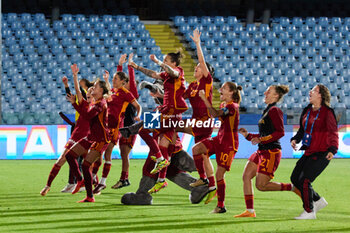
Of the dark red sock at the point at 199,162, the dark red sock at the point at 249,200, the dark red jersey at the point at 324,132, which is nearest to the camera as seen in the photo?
the dark red jersey at the point at 324,132

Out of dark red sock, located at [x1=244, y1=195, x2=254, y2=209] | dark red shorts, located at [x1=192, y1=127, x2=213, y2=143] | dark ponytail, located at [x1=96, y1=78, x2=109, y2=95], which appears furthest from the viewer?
dark ponytail, located at [x1=96, y1=78, x2=109, y2=95]

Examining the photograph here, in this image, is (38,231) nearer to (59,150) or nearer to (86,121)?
(86,121)

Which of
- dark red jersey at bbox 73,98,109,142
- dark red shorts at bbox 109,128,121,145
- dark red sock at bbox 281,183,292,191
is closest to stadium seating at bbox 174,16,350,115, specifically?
dark red shorts at bbox 109,128,121,145

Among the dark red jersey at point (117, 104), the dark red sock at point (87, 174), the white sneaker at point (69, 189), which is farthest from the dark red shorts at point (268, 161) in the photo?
the white sneaker at point (69, 189)

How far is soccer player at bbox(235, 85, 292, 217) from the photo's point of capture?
716 cm

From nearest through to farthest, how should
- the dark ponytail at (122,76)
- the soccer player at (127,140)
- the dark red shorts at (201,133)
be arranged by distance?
the dark red shorts at (201,133), the dark ponytail at (122,76), the soccer player at (127,140)

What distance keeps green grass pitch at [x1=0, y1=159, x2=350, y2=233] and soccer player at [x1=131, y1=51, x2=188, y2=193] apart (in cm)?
63

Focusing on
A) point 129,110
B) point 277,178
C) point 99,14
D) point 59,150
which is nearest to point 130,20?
point 99,14

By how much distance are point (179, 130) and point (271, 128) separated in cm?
186

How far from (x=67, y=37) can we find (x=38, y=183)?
14.1 meters

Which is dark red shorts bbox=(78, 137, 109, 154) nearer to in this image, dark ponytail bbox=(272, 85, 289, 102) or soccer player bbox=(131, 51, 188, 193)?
soccer player bbox=(131, 51, 188, 193)

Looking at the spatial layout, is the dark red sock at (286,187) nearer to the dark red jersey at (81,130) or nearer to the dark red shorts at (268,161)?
the dark red shorts at (268,161)

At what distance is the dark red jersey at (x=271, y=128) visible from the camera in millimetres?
7145

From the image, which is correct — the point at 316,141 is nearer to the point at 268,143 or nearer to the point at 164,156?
the point at 268,143
